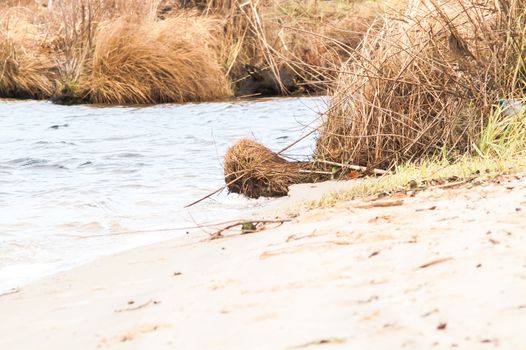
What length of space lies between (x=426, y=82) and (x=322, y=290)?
3877 millimetres

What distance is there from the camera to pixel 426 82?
6676mm

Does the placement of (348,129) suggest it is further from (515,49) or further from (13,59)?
(13,59)

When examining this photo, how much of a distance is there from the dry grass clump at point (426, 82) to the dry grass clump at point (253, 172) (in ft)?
1.48

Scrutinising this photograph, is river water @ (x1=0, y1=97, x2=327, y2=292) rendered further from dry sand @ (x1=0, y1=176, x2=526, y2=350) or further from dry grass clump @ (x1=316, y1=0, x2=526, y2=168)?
dry sand @ (x1=0, y1=176, x2=526, y2=350)

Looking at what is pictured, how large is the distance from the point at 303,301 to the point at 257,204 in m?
3.67

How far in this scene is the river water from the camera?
17.8 feet

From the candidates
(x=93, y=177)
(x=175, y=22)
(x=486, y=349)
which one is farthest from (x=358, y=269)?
(x=175, y=22)

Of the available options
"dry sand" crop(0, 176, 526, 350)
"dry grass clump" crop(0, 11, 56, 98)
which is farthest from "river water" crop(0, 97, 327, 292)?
"dry grass clump" crop(0, 11, 56, 98)

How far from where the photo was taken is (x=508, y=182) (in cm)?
454

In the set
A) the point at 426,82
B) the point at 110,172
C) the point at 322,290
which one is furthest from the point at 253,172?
the point at 322,290

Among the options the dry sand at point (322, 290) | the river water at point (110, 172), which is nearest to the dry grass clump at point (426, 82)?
the river water at point (110, 172)

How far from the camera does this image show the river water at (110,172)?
17.8 feet

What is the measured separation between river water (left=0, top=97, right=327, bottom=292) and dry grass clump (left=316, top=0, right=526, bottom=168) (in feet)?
1.95

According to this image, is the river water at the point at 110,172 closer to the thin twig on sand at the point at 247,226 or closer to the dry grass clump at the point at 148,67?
the thin twig on sand at the point at 247,226
